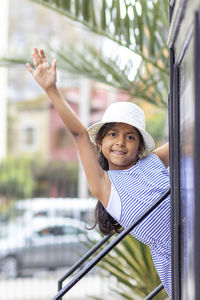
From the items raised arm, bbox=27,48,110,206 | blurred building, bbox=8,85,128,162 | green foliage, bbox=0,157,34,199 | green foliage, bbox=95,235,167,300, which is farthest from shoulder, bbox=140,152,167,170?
blurred building, bbox=8,85,128,162

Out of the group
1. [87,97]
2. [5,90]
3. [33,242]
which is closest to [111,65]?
[33,242]

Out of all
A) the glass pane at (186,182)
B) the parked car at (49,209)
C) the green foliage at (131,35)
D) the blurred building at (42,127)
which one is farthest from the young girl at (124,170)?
the blurred building at (42,127)

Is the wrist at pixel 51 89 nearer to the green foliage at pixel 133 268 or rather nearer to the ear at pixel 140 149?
the ear at pixel 140 149

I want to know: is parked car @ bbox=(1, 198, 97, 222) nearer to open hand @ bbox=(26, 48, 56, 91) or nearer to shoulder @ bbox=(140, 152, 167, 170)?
shoulder @ bbox=(140, 152, 167, 170)

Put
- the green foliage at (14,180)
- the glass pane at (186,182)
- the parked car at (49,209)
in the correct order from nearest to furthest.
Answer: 1. the glass pane at (186,182)
2. the parked car at (49,209)
3. the green foliage at (14,180)

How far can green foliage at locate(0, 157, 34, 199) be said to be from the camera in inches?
397

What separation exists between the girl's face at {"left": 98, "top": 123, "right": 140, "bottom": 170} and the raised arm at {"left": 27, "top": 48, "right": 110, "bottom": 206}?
3.4 inches

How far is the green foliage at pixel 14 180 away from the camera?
10.1m

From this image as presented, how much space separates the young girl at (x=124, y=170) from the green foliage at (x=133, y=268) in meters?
0.85

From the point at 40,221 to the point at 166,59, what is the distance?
6371 mm

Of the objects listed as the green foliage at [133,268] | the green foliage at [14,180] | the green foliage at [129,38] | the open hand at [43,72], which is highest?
the green foliage at [129,38]

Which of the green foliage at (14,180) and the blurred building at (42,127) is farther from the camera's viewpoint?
the blurred building at (42,127)

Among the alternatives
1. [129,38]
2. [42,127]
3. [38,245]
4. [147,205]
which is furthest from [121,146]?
[42,127]

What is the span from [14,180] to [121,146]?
30.0 ft
